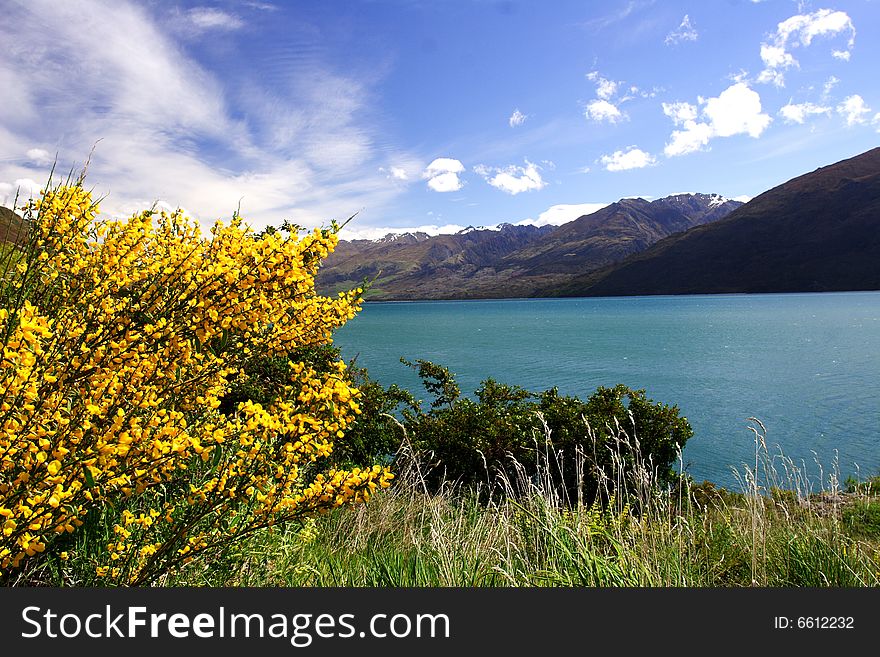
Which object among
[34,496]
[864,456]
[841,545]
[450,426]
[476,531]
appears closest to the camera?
[34,496]

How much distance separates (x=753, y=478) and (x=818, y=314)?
125 metres

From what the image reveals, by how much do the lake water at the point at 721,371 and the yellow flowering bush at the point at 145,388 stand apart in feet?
18.7

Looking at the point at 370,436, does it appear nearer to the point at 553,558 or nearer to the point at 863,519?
the point at 553,558

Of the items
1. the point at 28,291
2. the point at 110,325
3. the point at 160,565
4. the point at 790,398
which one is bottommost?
the point at 790,398

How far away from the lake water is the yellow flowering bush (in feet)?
18.7

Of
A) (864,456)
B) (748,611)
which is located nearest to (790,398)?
(864,456)

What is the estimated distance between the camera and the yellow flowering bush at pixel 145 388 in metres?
2.74

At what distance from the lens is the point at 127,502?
4547mm

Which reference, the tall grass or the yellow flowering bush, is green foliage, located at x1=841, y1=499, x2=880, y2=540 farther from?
the yellow flowering bush

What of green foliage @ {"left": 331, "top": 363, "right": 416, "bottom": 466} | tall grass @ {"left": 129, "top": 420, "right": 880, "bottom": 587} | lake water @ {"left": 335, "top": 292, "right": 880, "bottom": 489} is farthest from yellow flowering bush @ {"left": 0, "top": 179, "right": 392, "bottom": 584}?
green foliage @ {"left": 331, "top": 363, "right": 416, "bottom": 466}

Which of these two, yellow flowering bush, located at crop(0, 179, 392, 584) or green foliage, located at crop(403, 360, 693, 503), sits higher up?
yellow flowering bush, located at crop(0, 179, 392, 584)

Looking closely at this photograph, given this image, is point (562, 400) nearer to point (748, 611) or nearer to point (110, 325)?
point (748, 611)

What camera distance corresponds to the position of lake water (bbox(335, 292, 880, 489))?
24891 mm

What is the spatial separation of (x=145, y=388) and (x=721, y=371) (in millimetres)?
52118
